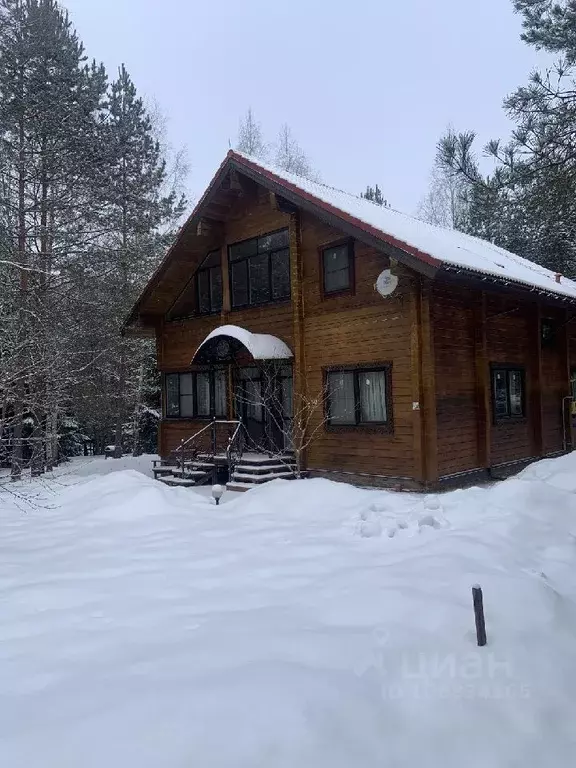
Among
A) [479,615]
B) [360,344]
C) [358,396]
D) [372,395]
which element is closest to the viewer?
[479,615]

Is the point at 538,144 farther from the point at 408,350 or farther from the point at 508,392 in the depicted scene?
the point at 508,392

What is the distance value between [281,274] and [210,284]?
300 centimetres

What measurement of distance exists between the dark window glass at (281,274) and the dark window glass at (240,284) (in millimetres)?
1054

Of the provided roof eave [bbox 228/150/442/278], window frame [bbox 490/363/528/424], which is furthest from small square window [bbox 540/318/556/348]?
roof eave [bbox 228/150/442/278]

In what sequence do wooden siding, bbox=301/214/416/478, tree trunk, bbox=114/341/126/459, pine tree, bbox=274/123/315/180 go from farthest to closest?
pine tree, bbox=274/123/315/180
tree trunk, bbox=114/341/126/459
wooden siding, bbox=301/214/416/478

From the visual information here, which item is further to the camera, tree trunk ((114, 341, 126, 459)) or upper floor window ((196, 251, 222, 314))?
tree trunk ((114, 341, 126, 459))

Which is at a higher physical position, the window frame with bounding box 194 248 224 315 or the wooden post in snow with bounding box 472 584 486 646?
the window frame with bounding box 194 248 224 315

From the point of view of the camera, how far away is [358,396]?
1209cm

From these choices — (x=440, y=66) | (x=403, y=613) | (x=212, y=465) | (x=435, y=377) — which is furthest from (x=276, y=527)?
(x=440, y=66)

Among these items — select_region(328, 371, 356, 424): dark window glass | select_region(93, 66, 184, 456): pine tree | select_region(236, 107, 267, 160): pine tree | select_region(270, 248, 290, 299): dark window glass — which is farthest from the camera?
select_region(236, 107, 267, 160): pine tree

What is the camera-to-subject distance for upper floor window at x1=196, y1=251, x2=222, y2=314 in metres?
15.9

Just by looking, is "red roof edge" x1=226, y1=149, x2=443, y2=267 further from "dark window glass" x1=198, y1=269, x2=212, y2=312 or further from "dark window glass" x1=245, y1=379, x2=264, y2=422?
"dark window glass" x1=245, y1=379, x2=264, y2=422

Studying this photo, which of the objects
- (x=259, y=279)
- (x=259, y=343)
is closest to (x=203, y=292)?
(x=259, y=279)

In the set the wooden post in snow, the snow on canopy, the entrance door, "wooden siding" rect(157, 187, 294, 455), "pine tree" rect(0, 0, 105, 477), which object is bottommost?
the wooden post in snow
